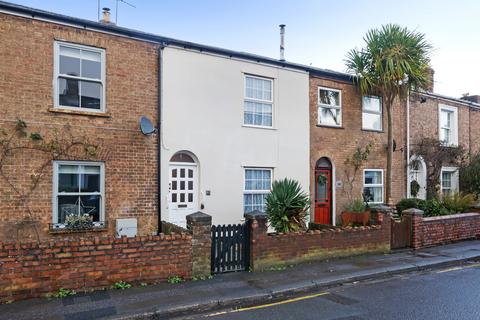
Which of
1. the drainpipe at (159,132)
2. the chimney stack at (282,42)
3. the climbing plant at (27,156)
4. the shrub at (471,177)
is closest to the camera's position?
the climbing plant at (27,156)

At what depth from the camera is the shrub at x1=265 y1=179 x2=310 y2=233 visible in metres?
9.63

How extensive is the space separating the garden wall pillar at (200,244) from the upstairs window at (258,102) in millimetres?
5046

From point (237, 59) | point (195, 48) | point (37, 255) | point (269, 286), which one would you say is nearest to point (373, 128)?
point (237, 59)

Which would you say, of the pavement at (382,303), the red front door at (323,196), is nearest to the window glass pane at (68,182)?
the pavement at (382,303)

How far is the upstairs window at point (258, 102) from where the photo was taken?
40.0 feet

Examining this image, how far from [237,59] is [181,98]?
2.29 meters

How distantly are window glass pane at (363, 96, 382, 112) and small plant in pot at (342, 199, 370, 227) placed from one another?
3726 millimetres

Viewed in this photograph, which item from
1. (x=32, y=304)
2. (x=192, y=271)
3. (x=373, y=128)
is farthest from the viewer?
(x=373, y=128)

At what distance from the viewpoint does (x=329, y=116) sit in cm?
1391

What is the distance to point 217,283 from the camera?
729 cm

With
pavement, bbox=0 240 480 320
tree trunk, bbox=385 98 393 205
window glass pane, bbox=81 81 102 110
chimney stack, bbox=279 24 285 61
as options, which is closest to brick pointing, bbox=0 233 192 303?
pavement, bbox=0 240 480 320

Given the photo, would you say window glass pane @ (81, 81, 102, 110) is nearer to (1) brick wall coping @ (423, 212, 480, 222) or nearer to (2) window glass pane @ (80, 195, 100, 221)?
(2) window glass pane @ (80, 195, 100, 221)

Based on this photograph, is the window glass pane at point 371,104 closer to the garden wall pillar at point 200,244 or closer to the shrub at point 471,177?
the shrub at point 471,177

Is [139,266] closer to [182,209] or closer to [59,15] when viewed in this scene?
[182,209]
